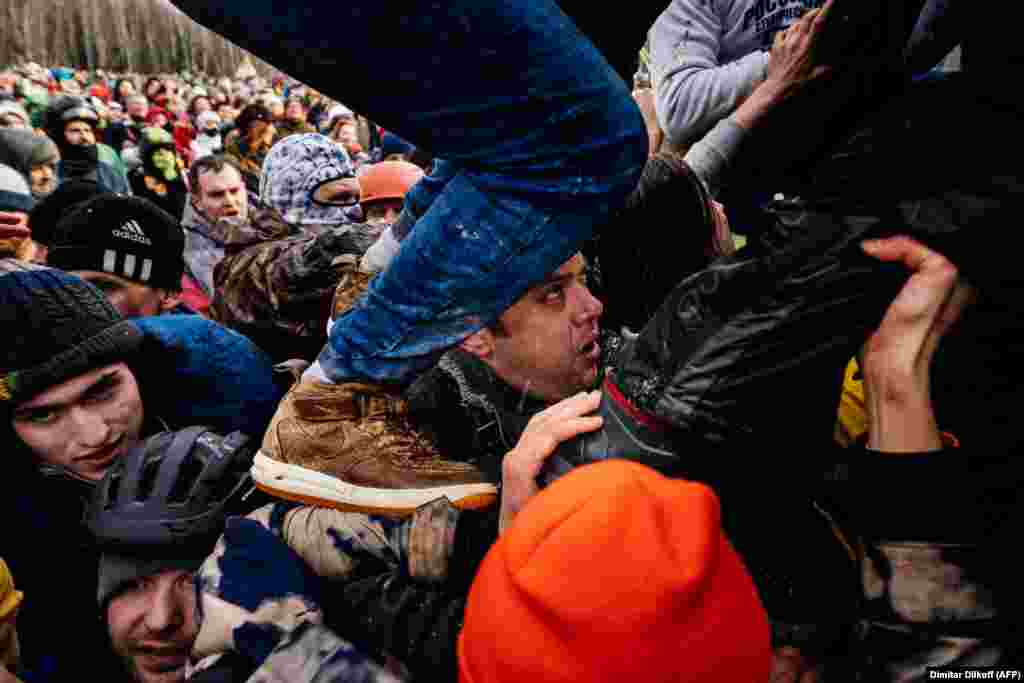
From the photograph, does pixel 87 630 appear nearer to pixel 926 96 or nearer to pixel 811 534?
pixel 811 534

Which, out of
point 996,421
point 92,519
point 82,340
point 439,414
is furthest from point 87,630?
point 996,421

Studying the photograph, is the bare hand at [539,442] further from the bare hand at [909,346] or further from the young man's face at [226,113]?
the young man's face at [226,113]

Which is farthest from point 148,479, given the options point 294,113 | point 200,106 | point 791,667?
point 200,106

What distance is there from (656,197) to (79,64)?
117ft

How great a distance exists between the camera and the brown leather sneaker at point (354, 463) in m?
1.68

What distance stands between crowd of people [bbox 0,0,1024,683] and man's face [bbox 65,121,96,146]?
603 centimetres

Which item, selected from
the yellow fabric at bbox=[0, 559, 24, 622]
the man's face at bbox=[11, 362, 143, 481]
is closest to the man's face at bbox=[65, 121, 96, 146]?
the man's face at bbox=[11, 362, 143, 481]

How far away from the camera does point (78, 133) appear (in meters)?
7.23

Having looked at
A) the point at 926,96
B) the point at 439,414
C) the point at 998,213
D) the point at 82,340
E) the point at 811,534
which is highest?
the point at 926,96

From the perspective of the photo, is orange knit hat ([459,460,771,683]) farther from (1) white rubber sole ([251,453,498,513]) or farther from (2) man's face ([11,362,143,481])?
(2) man's face ([11,362,143,481])

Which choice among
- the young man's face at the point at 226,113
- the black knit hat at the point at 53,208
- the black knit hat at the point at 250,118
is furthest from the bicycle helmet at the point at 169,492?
the young man's face at the point at 226,113

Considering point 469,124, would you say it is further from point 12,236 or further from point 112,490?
point 12,236

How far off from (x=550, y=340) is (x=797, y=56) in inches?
Answer: 38.6

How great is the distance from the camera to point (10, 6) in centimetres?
2697
